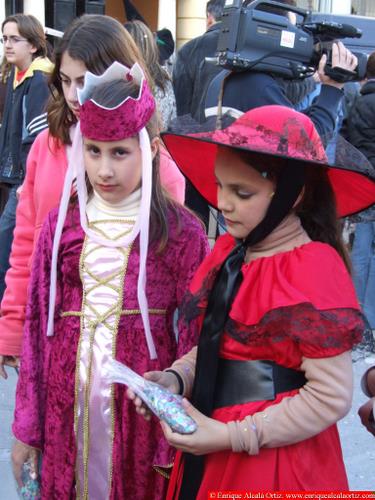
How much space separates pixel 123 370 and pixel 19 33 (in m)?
4.04

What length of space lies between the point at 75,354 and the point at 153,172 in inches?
23.3

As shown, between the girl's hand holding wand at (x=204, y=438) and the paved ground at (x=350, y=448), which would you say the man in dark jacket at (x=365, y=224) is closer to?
the paved ground at (x=350, y=448)

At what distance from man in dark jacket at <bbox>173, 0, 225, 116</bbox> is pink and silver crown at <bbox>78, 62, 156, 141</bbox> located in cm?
242

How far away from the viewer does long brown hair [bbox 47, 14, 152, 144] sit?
249cm

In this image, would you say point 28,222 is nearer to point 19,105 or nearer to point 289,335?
point 289,335

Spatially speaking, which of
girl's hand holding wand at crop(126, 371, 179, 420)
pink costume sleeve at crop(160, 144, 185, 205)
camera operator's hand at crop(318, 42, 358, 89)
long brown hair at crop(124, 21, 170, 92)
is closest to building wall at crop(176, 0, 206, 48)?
long brown hair at crop(124, 21, 170, 92)

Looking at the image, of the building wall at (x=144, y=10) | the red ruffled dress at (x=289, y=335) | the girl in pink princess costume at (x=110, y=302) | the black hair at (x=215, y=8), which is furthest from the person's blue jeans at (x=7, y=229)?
the building wall at (x=144, y=10)

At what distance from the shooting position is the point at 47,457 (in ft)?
7.75

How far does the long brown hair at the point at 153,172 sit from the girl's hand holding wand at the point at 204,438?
0.64 meters

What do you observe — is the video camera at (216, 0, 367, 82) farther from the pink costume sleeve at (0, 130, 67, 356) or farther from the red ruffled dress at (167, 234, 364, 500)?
the red ruffled dress at (167, 234, 364, 500)

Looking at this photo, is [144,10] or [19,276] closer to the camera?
[19,276]

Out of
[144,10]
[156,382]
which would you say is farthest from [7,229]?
[144,10]

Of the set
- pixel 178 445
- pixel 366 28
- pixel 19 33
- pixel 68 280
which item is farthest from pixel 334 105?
pixel 366 28

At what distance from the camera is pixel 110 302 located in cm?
227
